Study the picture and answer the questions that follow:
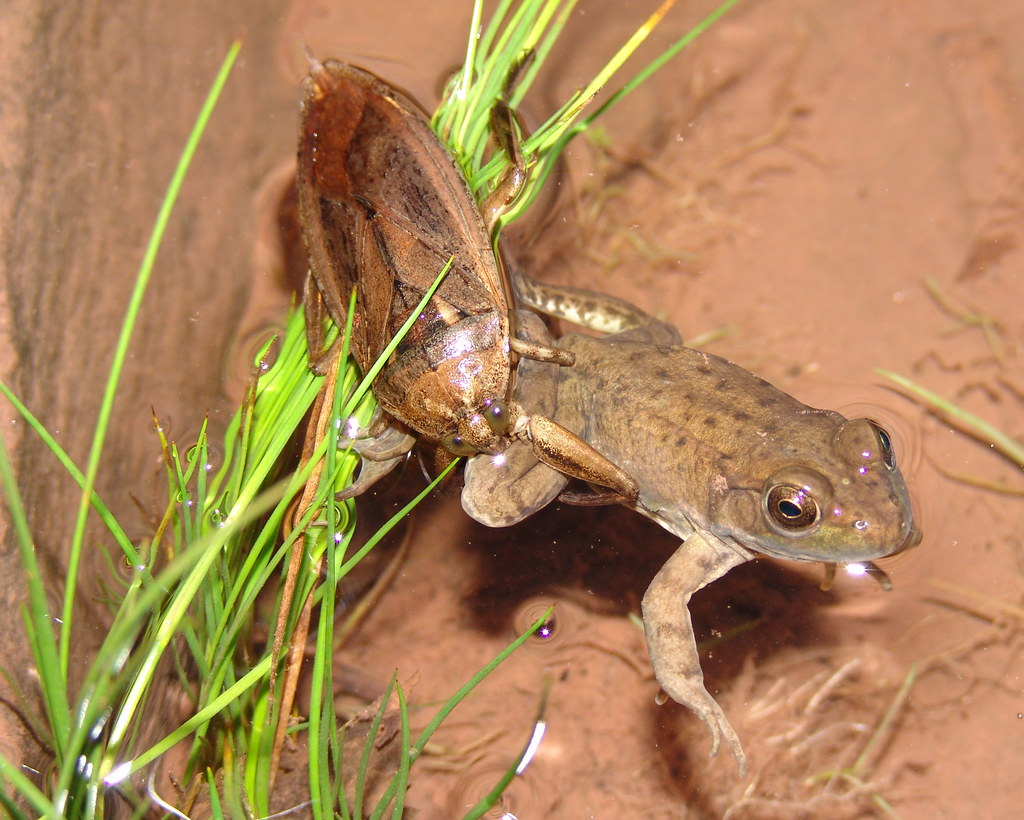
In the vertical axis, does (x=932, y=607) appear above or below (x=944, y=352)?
below

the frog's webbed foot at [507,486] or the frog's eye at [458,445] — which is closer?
the frog's eye at [458,445]

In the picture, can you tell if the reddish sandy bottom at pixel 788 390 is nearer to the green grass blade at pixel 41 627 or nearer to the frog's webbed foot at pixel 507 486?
the frog's webbed foot at pixel 507 486

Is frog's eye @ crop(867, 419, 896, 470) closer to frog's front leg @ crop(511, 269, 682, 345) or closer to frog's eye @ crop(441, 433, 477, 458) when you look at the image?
frog's front leg @ crop(511, 269, 682, 345)

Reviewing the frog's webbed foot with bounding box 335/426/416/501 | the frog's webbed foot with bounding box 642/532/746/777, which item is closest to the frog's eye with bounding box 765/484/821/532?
the frog's webbed foot with bounding box 642/532/746/777

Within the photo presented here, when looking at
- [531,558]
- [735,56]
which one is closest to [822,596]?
[531,558]

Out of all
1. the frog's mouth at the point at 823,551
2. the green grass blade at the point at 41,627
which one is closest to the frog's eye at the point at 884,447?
the frog's mouth at the point at 823,551

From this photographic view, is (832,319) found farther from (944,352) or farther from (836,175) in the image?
(836,175)
